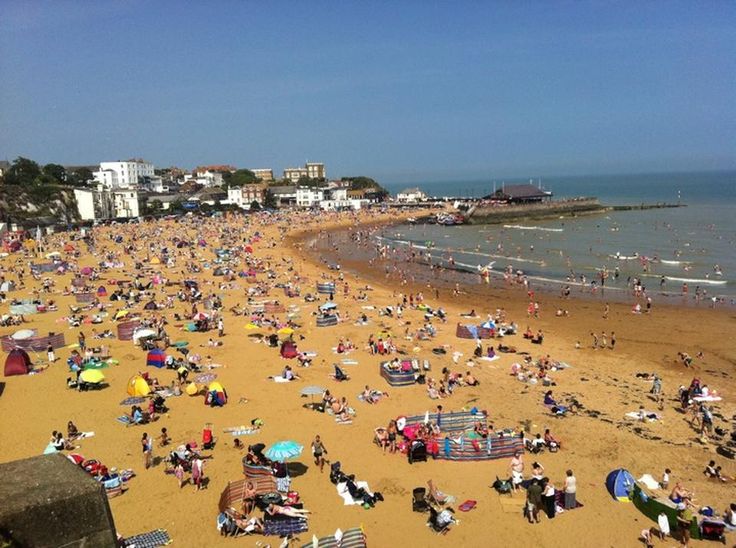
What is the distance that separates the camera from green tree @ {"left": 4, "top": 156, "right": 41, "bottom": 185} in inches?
3292

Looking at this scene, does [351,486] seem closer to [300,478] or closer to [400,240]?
[300,478]

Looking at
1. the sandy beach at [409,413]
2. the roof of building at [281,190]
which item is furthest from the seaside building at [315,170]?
the sandy beach at [409,413]

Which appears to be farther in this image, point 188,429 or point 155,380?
point 155,380

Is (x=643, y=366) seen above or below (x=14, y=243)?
below

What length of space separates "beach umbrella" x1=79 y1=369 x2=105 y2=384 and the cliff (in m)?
58.2

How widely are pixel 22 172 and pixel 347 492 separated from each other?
96.0 meters

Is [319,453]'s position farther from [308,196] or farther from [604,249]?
[308,196]

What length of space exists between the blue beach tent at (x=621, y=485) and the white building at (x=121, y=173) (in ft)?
375

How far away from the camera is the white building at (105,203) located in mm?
80375

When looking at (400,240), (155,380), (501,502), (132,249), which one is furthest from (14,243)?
(501,502)

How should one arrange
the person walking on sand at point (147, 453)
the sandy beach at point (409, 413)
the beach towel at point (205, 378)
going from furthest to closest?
the beach towel at point (205, 378) < the person walking on sand at point (147, 453) < the sandy beach at point (409, 413)

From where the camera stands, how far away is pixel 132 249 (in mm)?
49625

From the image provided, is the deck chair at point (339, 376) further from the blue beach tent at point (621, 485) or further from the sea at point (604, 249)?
the sea at point (604, 249)

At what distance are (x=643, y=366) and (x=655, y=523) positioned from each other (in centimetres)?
1076
